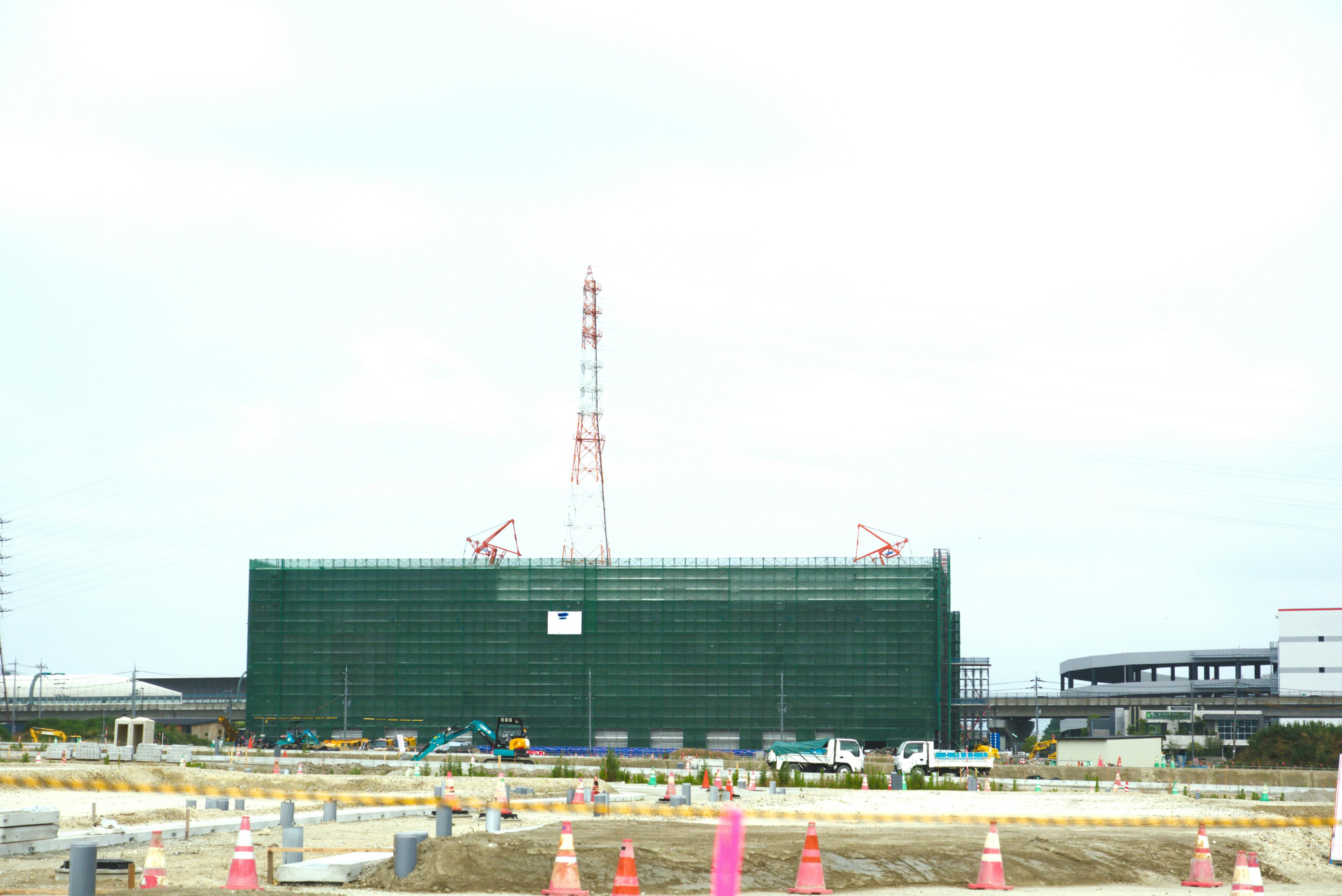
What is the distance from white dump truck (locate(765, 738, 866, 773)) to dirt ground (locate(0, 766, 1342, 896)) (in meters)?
28.2

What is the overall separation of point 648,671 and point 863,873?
374 feet

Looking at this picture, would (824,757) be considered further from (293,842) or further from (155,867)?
(155,867)

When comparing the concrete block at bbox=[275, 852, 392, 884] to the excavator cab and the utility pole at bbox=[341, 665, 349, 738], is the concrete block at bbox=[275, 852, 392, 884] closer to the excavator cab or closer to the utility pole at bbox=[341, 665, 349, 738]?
the excavator cab

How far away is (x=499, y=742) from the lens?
71062 millimetres

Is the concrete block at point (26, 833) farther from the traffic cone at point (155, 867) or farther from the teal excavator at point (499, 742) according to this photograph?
the teal excavator at point (499, 742)

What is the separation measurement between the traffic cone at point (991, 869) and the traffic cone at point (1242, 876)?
319 cm

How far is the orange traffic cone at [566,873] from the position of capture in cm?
1777

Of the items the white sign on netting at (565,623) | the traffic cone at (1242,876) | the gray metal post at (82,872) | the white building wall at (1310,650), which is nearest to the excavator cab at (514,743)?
the gray metal post at (82,872)

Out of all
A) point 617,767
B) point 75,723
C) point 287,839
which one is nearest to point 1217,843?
point 287,839

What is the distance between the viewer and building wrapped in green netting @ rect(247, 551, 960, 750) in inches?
5167

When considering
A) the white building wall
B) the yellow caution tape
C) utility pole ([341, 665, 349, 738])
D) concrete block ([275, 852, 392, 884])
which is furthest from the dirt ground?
the white building wall

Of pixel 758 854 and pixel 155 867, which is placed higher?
pixel 155 867

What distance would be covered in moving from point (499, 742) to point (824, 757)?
17.0 m

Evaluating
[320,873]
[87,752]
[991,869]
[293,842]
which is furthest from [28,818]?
[87,752]
